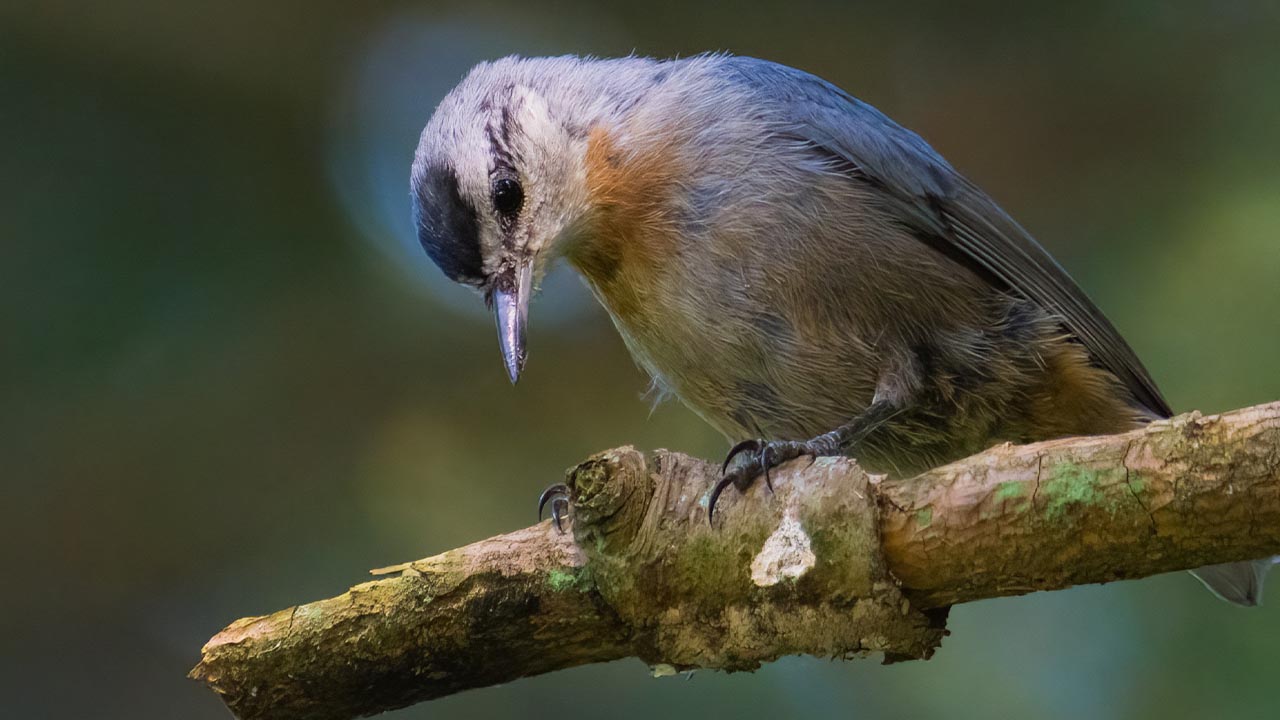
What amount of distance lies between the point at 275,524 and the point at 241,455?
29cm

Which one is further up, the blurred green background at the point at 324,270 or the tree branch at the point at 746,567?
the blurred green background at the point at 324,270

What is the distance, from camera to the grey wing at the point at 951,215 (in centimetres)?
288

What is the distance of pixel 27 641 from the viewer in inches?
163

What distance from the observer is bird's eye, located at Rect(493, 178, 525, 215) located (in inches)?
109

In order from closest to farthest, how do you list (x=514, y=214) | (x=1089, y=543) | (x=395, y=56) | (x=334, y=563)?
(x=1089, y=543)
(x=514, y=214)
(x=334, y=563)
(x=395, y=56)

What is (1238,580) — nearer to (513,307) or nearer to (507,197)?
(513,307)

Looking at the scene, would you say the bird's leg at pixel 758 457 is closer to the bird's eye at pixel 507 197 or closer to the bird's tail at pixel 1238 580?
the bird's eye at pixel 507 197

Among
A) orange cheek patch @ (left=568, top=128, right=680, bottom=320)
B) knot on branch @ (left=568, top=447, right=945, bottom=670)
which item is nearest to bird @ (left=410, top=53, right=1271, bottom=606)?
orange cheek patch @ (left=568, top=128, right=680, bottom=320)

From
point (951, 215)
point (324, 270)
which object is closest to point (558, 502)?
point (951, 215)

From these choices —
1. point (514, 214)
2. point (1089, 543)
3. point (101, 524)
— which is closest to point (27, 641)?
point (101, 524)

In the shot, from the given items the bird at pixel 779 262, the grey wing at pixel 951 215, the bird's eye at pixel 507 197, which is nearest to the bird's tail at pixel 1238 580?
the bird at pixel 779 262

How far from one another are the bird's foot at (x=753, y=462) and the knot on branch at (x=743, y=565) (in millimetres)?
19

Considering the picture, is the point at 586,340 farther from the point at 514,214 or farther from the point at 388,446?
the point at 514,214

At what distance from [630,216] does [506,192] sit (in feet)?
0.95
